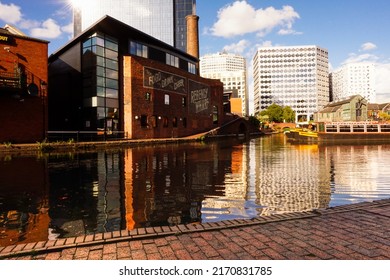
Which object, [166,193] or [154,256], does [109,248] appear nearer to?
[154,256]

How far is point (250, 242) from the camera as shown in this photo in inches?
144

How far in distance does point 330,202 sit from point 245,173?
461cm

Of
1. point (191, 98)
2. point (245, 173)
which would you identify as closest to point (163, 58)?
point (191, 98)

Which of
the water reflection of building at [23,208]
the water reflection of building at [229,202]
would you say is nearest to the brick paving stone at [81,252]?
the water reflection of building at [23,208]

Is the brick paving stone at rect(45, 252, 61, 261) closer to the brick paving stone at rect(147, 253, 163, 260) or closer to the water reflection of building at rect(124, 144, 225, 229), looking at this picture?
the brick paving stone at rect(147, 253, 163, 260)

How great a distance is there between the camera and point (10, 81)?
21156 mm

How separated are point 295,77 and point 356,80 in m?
60.2

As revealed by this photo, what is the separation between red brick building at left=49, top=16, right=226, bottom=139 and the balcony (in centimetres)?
718

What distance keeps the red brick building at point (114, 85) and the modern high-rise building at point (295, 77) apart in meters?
117

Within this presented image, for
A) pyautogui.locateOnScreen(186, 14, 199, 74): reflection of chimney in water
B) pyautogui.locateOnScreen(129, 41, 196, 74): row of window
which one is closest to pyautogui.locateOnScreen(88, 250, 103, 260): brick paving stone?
pyautogui.locateOnScreen(129, 41, 196, 74): row of window

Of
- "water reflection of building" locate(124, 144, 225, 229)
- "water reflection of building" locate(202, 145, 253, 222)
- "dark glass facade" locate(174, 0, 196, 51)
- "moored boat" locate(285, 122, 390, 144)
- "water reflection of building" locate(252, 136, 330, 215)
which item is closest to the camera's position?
"water reflection of building" locate(124, 144, 225, 229)

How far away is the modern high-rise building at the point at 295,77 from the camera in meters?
→ 142

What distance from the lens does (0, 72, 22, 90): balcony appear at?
20761 millimetres
